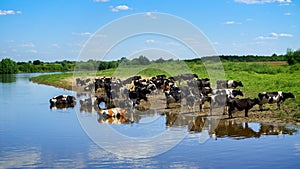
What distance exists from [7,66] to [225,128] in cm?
10958

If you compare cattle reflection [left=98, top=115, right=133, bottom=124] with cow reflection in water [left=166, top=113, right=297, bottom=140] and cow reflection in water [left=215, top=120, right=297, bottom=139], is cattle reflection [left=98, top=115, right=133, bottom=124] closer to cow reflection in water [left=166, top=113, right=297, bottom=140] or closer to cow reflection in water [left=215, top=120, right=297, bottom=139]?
cow reflection in water [left=166, top=113, right=297, bottom=140]

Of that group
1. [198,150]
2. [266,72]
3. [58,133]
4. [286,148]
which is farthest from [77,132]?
[266,72]

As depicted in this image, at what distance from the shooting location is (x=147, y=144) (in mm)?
13500

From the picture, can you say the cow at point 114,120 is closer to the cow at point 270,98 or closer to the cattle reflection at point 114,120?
the cattle reflection at point 114,120

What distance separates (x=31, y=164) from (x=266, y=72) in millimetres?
41403

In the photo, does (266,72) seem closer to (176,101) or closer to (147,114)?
(176,101)

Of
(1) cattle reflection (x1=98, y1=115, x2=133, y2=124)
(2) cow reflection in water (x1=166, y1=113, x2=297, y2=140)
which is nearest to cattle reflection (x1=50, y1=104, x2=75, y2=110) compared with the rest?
(1) cattle reflection (x1=98, y1=115, x2=133, y2=124)

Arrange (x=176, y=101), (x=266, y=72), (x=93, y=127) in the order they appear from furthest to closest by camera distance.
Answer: (x=266, y=72) < (x=176, y=101) < (x=93, y=127)

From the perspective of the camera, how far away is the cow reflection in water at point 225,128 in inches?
573

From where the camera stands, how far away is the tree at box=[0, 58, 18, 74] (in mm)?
116250

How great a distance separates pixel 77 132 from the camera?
1620 cm

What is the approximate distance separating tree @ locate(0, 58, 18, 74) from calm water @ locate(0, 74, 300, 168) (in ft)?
336

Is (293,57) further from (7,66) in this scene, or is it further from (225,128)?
(7,66)

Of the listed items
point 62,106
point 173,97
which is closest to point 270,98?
point 173,97
